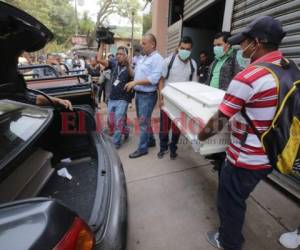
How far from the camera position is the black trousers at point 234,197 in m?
1.54

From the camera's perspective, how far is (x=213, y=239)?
1.99 meters

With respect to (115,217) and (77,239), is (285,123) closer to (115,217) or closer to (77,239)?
(115,217)

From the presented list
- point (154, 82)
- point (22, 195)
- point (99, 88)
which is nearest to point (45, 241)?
point (22, 195)

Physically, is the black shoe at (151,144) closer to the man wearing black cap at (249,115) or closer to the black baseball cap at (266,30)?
the man wearing black cap at (249,115)

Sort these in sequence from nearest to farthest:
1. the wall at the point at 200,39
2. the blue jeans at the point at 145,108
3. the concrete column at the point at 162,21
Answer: the blue jeans at the point at 145,108 < the wall at the point at 200,39 < the concrete column at the point at 162,21

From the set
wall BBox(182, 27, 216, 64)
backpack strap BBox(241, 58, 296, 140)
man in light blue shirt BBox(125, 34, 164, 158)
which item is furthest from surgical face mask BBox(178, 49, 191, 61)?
wall BBox(182, 27, 216, 64)

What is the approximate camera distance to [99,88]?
617 cm

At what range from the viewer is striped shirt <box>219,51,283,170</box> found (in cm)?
131

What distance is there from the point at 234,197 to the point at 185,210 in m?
0.91

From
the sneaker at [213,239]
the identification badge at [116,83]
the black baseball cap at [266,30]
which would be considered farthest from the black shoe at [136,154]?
the black baseball cap at [266,30]

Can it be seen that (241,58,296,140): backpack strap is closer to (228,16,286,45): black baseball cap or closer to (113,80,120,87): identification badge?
(228,16,286,45): black baseball cap

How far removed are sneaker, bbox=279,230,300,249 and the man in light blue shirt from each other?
2206 millimetres

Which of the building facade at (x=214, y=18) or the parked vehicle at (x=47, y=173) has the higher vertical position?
the building facade at (x=214, y=18)

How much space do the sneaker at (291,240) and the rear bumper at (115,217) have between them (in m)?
1.51
